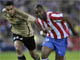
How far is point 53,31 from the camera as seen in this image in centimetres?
762

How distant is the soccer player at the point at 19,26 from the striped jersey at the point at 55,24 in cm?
55

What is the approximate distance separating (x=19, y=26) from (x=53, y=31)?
1.03 metres

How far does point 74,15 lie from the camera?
2156 centimetres

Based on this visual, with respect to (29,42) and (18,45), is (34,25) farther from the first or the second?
(18,45)

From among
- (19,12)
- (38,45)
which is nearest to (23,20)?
(19,12)

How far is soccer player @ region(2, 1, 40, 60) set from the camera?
778 centimetres

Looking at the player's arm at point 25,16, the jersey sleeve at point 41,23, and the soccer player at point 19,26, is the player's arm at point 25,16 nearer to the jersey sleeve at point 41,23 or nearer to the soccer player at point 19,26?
the soccer player at point 19,26

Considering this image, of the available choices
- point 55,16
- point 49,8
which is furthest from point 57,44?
point 49,8

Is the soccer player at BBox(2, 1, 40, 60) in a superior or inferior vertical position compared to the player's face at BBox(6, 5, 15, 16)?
inferior

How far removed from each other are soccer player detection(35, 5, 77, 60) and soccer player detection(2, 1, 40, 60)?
21.3 inches

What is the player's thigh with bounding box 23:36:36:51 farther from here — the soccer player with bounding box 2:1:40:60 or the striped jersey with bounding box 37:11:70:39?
the striped jersey with bounding box 37:11:70:39

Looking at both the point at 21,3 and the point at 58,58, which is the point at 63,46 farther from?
the point at 21,3

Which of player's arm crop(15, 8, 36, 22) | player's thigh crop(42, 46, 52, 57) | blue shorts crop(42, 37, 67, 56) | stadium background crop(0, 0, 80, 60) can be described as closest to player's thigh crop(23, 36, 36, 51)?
player's arm crop(15, 8, 36, 22)

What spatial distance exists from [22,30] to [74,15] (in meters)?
13.7
